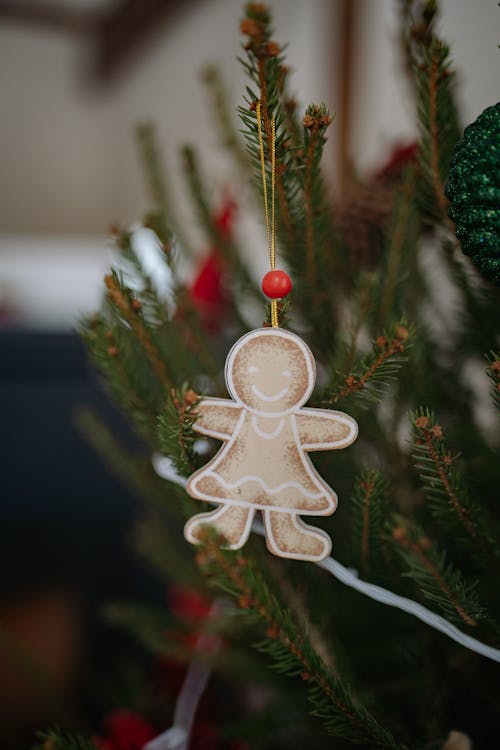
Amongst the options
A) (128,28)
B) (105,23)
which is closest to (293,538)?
(128,28)

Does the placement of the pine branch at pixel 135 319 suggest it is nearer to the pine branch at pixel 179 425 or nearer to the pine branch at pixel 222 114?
the pine branch at pixel 179 425

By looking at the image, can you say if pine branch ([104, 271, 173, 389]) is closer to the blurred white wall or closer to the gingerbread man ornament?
the gingerbread man ornament

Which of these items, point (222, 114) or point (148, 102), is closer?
point (222, 114)

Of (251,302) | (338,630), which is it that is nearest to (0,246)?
(251,302)

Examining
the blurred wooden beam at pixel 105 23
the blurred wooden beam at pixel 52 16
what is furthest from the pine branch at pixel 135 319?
the blurred wooden beam at pixel 52 16

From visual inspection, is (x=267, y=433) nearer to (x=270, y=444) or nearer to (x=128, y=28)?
(x=270, y=444)

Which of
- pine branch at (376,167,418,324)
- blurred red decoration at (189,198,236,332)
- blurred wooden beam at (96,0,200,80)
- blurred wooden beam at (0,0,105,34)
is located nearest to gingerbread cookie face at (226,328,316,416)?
pine branch at (376,167,418,324)
